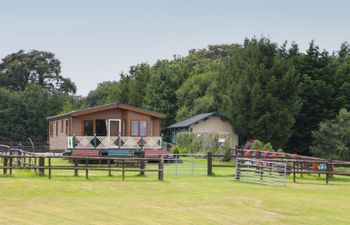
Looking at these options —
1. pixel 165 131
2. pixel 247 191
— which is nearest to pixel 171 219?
pixel 247 191

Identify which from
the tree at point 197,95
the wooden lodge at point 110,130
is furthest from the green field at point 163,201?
the tree at point 197,95

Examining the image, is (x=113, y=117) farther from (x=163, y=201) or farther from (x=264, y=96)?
(x=163, y=201)

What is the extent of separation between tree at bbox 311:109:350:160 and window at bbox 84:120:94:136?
64.8ft

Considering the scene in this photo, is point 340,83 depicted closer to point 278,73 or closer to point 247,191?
point 278,73

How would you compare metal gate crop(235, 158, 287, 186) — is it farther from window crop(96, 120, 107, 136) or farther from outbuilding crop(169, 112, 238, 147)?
outbuilding crop(169, 112, 238, 147)

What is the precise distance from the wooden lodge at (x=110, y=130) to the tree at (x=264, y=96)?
1199 cm

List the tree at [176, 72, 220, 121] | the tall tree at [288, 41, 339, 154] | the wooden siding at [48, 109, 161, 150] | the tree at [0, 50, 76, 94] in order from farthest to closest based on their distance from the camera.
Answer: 1. the tree at [0, 50, 76, 94]
2. the tree at [176, 72, 220, 121]
3. the tall tree at [288, 41, 339, 154]
4. the wooden siding at [48, 109, 161, 150]

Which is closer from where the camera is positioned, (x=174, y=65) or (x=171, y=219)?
(x=171, y=219)

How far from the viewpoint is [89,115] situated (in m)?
42.7

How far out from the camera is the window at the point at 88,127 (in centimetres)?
4269

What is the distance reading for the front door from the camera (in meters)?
42.9

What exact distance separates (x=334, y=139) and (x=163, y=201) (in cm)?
3393

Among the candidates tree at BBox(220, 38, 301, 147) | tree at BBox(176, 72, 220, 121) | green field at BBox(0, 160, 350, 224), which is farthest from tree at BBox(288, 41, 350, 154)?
green field at BBox(0, 160, 350, 224)

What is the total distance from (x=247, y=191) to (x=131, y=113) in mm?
21143
